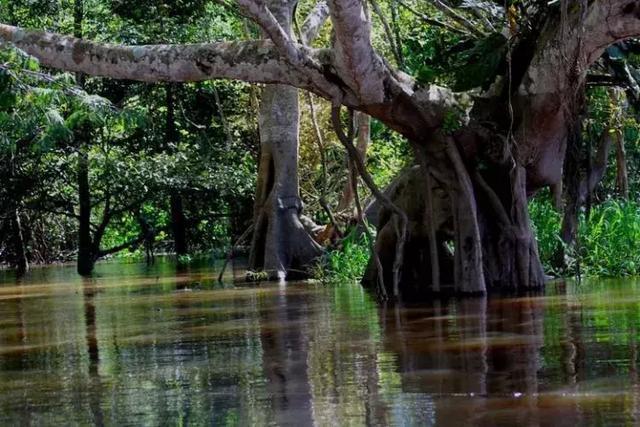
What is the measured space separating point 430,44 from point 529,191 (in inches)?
170

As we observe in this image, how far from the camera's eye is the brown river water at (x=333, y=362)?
614cm

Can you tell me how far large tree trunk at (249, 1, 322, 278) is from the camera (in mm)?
19641

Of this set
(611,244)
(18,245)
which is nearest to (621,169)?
(611,244)

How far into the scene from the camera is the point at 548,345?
839 centimetres

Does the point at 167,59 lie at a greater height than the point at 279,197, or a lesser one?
greater

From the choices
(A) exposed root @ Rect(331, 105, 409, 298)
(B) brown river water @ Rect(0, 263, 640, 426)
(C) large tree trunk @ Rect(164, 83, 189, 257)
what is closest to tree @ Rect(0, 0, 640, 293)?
(A) exposed root @ Rect(331, 105, 409, 298)

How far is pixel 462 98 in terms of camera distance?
1394 centimetres

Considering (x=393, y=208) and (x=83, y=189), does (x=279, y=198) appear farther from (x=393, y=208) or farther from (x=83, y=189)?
(x=83, y=189)

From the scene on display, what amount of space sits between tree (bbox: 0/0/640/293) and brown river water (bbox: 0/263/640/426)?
34.9 inches

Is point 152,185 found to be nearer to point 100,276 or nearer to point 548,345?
point 100,276

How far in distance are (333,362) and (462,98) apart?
6.50 meters

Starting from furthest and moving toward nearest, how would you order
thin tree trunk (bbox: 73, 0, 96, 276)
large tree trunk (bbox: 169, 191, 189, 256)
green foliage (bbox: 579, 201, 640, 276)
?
large tree trunk (bbox: 169, 191, 189, 256), thin tree trunk (bbox: 73, 0, 96, 276), green foliage (bbox: 579, 201, 640, 276)

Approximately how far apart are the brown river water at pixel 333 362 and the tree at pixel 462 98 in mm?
886

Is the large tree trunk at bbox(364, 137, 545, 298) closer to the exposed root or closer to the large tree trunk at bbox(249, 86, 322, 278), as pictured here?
the exposed root
